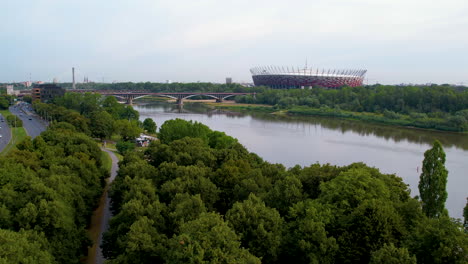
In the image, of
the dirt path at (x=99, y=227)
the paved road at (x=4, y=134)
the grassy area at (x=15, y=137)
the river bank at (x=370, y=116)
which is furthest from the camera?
the river bank at (x=370, y=116)

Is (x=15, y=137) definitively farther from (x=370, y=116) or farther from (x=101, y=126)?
(x=370, y=116)

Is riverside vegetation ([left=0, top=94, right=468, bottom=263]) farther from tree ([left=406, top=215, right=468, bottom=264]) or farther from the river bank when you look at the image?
the river bank

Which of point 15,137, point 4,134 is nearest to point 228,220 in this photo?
point 15,137

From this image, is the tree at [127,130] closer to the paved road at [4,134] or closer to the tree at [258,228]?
the paved road at [4,134]

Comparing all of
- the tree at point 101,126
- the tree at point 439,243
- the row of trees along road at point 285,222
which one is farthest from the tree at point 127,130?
the tree at point 439,243

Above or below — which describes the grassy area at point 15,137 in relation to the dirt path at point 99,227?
above

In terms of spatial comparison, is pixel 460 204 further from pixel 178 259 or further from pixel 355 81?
pixel 355 81

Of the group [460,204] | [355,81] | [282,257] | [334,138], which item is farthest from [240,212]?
[355,81]
